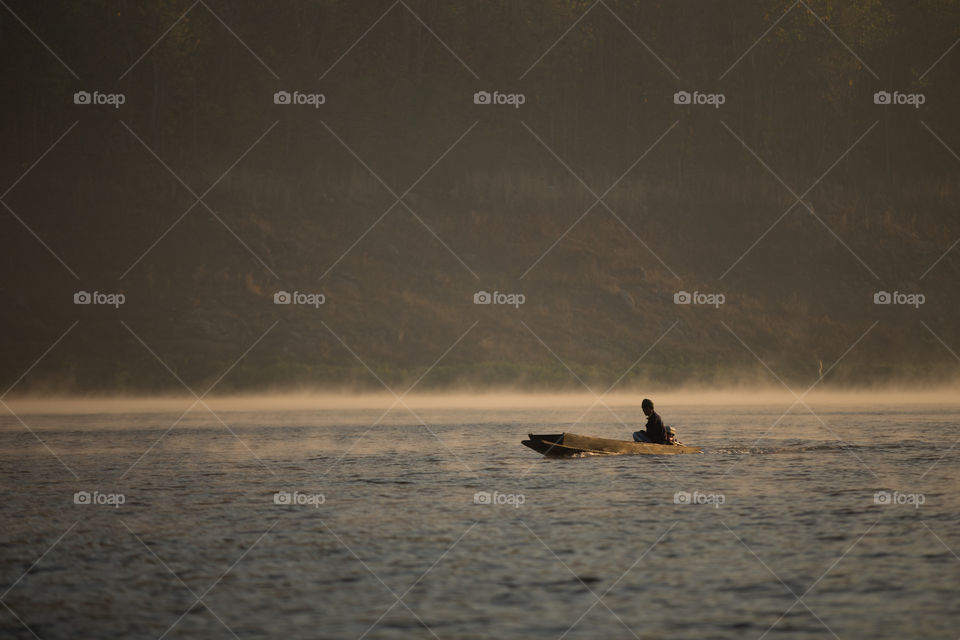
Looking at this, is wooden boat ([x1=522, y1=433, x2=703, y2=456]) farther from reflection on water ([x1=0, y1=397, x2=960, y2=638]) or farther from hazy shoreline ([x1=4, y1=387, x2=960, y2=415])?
hazy shoreline ([x1=4, y1=387, x2=960, y2=415])

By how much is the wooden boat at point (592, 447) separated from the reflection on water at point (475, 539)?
397 mm

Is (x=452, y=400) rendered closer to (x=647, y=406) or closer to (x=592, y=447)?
(x=592, y=447)

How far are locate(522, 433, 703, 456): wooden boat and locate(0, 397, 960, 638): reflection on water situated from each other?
1.30 ft

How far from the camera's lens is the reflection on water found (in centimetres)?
1434

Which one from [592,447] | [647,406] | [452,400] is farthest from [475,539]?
[452,400]

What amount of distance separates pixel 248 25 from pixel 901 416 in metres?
51.5

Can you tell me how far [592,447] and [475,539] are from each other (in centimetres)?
1161

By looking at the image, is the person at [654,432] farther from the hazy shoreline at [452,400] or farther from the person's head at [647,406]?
the hazy shoreline at [452,400]

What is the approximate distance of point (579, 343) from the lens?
66188 mm

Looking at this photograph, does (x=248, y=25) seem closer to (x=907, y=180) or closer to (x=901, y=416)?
(x=907, y=180)

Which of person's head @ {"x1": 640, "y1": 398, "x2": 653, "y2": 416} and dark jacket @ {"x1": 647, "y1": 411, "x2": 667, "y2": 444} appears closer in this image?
person's head @ {"x1": 640, "y1": 398, "x2": 653, "y2": 416}

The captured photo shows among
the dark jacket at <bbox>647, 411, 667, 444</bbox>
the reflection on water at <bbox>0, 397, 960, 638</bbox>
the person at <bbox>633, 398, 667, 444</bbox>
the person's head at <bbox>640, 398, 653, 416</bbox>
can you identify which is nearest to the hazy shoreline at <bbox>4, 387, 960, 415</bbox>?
the reflection on water at <bbox>0, 397, 960, 638</bbox>

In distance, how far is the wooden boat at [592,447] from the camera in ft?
97.9

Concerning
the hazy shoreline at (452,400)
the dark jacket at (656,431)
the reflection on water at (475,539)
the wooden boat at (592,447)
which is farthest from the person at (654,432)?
the hazy shoreline at (452,400)
